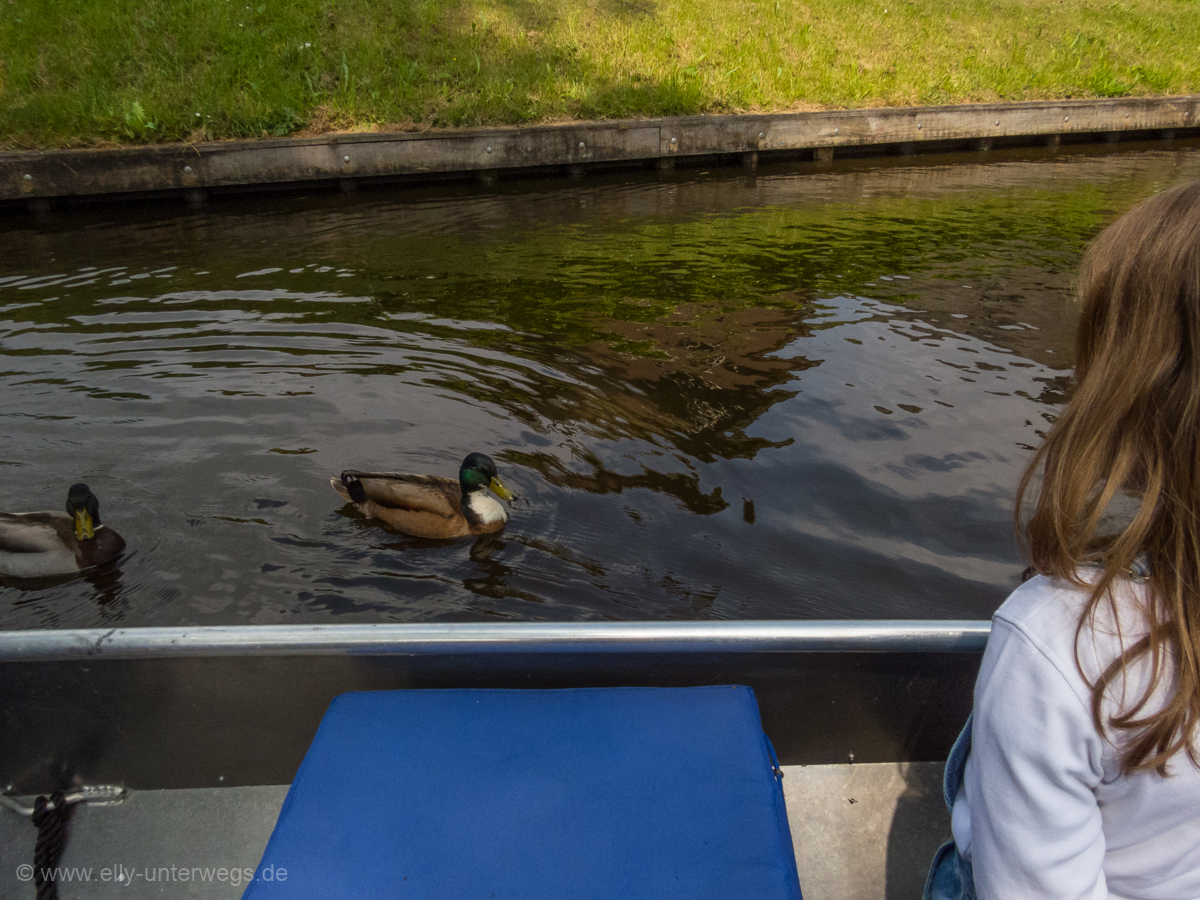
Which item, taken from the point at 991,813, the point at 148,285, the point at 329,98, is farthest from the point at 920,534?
the point at 329,98

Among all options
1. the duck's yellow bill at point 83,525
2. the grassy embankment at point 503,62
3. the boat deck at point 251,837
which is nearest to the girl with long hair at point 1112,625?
the boat deck at point 251,837

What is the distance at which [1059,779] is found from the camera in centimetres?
120

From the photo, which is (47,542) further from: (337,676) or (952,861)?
(952,861)

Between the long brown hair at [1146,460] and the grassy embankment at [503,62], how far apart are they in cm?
1354

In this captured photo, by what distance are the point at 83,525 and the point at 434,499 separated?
5.98ft

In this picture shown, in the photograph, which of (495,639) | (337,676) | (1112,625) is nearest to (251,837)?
(337,676)

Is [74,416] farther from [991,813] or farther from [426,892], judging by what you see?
[991,813]

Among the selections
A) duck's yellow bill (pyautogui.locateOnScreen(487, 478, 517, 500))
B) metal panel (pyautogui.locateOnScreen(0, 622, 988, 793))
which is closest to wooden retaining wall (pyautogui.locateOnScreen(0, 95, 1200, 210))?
duck's yellow bill (pyautogui.locateOnScreen(487, 478, 517, 500))

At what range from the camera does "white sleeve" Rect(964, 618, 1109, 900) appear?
1.18 metres

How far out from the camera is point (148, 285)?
27.5 ft

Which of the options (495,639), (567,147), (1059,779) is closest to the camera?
(1059,779)

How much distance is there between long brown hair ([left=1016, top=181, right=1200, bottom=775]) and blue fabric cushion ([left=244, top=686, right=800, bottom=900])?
2.68 feet

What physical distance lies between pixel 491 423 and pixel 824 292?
163 inches

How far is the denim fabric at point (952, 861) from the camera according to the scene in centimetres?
154
